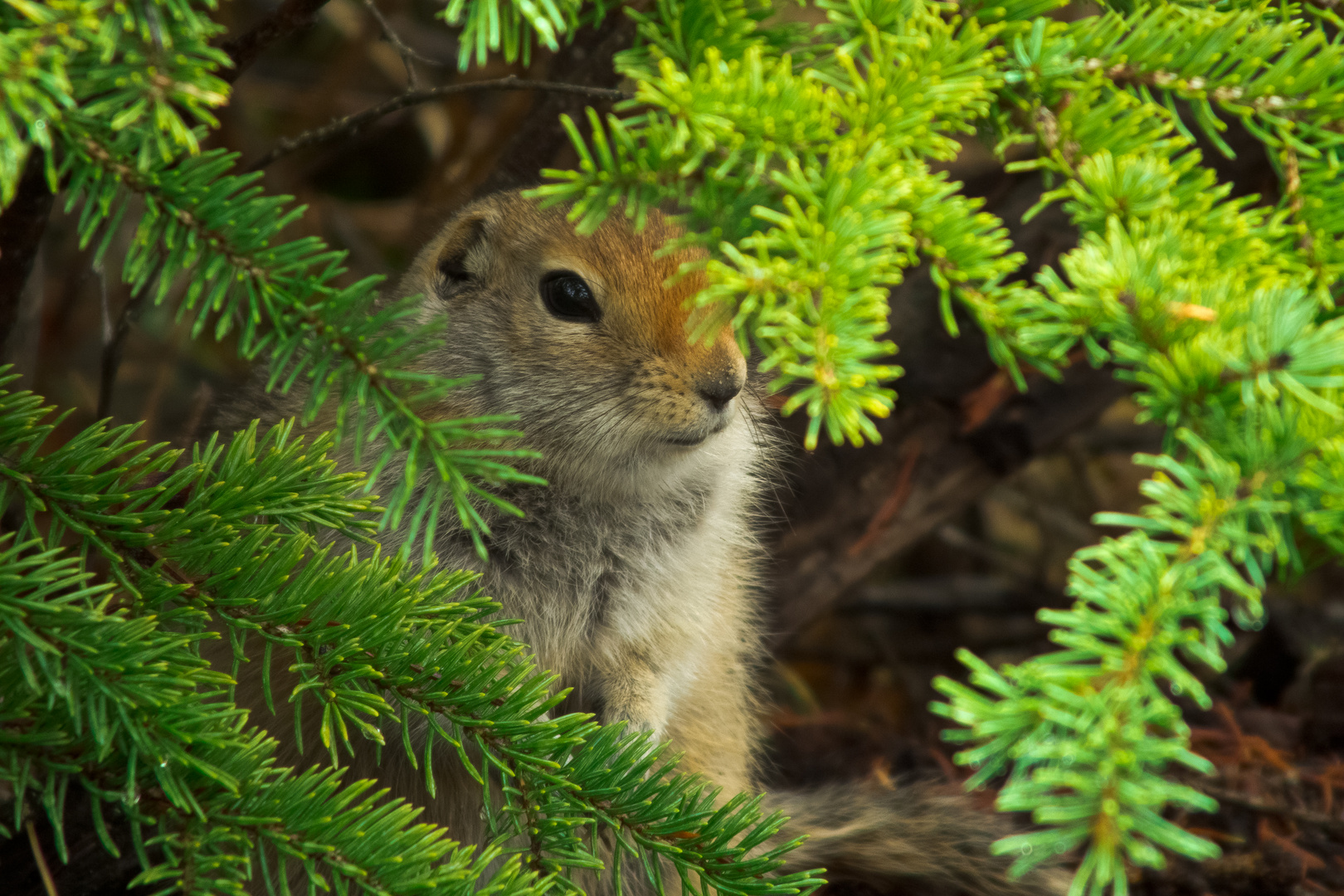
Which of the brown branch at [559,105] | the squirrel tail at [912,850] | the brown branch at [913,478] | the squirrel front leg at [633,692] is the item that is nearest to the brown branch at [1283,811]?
the squirrel tail at [912,850]

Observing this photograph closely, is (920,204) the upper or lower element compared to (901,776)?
upper

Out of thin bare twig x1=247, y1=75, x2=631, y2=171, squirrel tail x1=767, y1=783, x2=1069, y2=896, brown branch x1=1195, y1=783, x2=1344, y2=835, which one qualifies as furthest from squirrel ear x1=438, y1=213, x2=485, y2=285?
brown branch x1=1195, y1=783, x2=1344, y2=835

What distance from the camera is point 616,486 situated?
189 cm

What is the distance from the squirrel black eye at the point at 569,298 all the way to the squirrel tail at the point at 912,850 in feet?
3.83

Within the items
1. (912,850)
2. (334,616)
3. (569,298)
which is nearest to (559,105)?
(569,298)

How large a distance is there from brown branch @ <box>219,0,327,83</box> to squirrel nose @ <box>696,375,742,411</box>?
0.73 metres

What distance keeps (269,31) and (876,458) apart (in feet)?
5.69

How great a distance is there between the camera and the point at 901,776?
2.67 meters

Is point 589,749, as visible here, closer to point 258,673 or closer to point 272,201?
point 272,201

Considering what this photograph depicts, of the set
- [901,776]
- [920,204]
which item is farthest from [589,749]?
[901,776]

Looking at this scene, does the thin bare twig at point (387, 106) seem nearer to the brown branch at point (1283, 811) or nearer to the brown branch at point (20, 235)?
the brown branch at point (20, 235)

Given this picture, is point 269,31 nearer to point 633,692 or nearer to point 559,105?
point 559,105

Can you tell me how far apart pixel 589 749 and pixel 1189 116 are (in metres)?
2.11

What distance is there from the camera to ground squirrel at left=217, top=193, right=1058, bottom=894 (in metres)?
1.72
